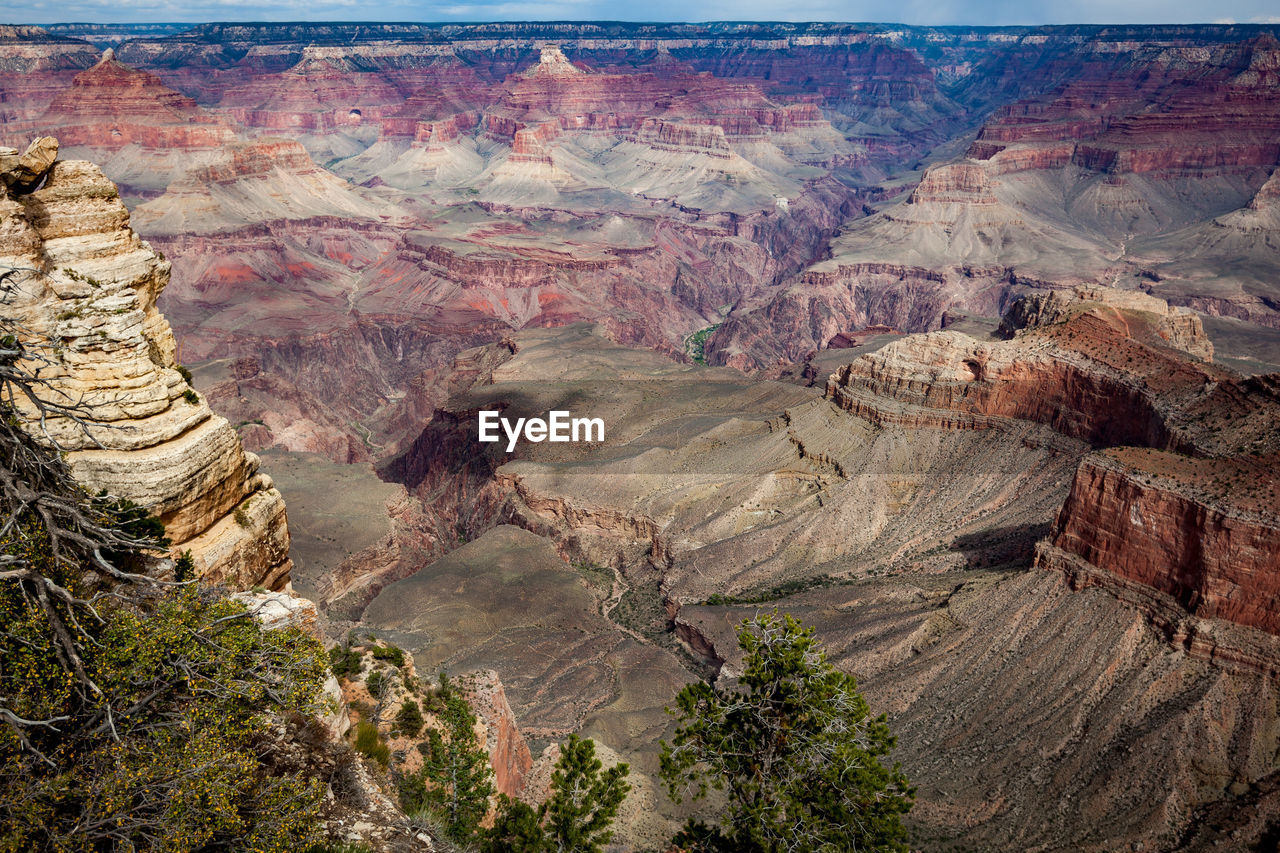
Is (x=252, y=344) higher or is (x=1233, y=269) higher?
(x=1233, y=269)

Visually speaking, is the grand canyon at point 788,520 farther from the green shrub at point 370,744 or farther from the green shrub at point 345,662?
the green shrub at point 370,744

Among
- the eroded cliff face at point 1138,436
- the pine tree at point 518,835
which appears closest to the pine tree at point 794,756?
the pine tree at point 518,835

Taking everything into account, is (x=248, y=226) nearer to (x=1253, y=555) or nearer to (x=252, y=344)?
(x=252, y=344)

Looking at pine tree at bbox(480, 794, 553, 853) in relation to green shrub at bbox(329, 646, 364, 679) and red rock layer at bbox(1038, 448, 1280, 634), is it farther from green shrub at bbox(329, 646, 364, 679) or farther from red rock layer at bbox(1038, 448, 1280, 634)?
red rock layer at bbox(1038, 448, 1280, 634)

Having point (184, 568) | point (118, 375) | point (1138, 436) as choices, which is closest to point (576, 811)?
point (184, 568)

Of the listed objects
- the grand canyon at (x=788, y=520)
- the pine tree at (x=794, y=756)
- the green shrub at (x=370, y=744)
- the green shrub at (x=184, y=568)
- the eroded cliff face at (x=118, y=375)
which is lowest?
the grand canyon at (x=788, y=520)

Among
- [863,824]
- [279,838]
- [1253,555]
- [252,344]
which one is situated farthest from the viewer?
[252,344]

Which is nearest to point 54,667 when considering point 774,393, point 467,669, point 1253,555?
point 467,669

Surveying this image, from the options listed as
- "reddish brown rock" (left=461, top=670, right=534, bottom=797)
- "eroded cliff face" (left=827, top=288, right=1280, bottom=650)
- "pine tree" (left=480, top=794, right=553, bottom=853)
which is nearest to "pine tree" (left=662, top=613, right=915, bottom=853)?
"pine tree" (left=480, top=794, right=553, bottom=853)
